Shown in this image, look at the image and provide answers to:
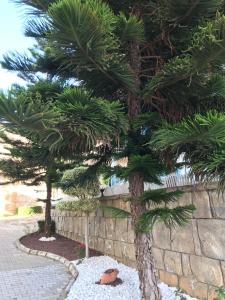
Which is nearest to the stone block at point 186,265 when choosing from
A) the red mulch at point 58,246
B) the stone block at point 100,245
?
the stone block at point 100,245

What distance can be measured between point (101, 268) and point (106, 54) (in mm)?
4548

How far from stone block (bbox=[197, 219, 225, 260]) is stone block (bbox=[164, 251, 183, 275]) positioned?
1.95ft

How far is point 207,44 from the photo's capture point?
2617mm

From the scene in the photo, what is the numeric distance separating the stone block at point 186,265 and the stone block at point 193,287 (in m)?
0.07

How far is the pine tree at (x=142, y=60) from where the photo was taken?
2.61 metres

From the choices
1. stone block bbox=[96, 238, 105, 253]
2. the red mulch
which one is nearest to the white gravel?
stone block bbox=[96, 238, 105, 253]

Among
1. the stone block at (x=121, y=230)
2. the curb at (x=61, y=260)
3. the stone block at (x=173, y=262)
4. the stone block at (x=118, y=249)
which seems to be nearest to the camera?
the stone block at (x=173, y=262)

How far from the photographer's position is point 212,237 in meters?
4.14

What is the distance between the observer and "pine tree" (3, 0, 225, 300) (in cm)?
261

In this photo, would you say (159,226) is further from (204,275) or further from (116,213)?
(116,213)

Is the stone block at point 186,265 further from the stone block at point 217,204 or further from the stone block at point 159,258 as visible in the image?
the stone block at point 217,204

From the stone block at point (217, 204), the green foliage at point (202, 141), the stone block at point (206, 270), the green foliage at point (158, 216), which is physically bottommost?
the stone block at point (206, 270)

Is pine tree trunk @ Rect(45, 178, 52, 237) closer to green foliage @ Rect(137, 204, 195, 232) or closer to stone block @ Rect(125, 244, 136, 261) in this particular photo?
stone block @ Rect(125, 244, 136, 261)

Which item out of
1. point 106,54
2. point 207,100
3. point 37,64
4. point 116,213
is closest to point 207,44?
point 106,54
